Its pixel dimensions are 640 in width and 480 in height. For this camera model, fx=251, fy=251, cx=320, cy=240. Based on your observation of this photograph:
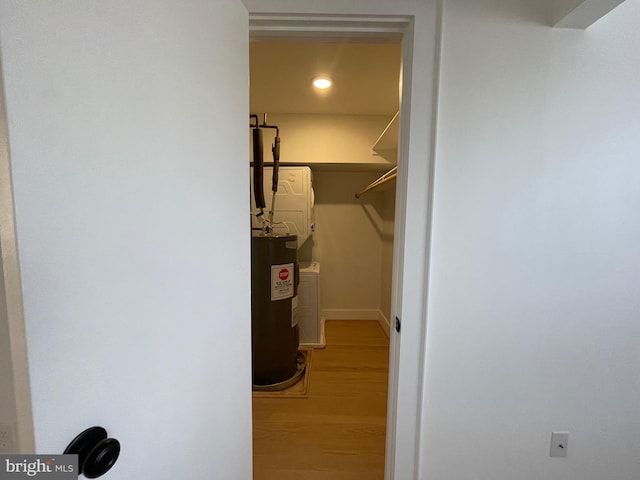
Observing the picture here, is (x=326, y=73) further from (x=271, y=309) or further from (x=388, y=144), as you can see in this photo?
(x=271, y=309)

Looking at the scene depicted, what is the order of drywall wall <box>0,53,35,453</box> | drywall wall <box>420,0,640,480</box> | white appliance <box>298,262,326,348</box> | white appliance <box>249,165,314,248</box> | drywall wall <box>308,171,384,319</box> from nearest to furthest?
drywall wall <box>0,53,35,453</box>
drywall wall <box>420,0,640,480</box>
white appliance <box>249,165,314,248</box>
white appliance <box>298,262,326,348</box>
drywall wall <box>308,171,384,319</box>

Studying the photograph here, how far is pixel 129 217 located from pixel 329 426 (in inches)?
67.8

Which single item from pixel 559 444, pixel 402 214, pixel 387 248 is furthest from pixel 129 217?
pixel 387 248

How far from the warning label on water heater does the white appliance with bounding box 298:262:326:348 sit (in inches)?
22.2

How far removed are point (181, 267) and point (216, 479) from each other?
0.66 meters

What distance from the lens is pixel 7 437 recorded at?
32cm

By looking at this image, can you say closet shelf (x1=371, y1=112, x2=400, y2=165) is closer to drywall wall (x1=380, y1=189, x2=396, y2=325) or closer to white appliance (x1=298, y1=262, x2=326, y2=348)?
drywall wall (x1=380, y1=189, x2=396, y2=325)

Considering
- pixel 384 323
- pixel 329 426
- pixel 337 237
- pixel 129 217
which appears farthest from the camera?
pixel 337 237

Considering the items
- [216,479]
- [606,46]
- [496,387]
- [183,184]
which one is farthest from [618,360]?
[183,184]

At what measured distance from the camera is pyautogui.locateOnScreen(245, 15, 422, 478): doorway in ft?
3.00

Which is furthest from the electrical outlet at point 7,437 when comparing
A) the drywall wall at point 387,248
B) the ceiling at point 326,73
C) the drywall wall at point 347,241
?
the drywall wall at point 347,241

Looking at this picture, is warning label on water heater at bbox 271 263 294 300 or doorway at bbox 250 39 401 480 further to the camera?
warning label on water heater at bbox 271 263 294 300

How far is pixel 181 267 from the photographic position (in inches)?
23.3

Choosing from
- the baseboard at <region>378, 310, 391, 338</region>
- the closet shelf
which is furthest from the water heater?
the baseboard at <region>378, 310, 391, 338</region>
